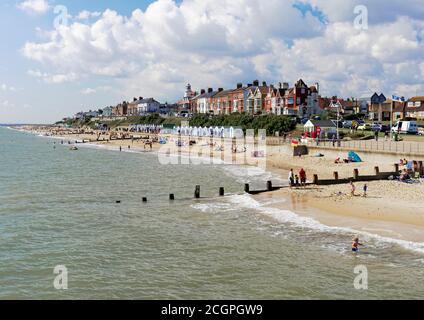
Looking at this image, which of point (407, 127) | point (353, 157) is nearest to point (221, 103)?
point (407, 127)

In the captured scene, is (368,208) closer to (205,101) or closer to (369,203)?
(369,203)

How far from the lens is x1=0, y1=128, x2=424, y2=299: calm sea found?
15.6 m

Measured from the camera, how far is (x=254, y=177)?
1767 inches

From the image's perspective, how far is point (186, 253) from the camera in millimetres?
19531

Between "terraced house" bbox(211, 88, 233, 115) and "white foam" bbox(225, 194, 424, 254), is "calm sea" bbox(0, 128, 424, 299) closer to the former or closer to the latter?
"white foam" bbox(225, 194, 424, 254)

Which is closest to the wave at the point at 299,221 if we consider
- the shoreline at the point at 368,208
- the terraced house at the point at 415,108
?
the shoreline at the point at 368,208

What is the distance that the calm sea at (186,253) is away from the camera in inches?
616

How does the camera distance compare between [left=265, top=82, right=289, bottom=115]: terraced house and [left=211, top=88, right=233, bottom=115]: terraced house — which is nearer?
[left=265, top=82, right=289, bottom=115]: terraced house

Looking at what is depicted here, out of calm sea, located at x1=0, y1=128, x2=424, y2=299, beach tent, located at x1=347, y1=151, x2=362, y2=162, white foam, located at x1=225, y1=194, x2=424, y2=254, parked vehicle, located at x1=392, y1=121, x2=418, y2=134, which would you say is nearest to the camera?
calm sea, located at x1=0, y1=128, x2=424, y2=299

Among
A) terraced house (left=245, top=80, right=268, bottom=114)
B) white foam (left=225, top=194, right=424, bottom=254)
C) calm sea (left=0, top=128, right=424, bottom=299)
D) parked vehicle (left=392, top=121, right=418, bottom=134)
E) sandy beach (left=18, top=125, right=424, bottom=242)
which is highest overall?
terraced house (left=245, top=80, right=268, bottom=114)

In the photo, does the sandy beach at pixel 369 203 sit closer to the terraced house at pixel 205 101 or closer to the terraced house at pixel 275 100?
the terraced house at pixel 275 100

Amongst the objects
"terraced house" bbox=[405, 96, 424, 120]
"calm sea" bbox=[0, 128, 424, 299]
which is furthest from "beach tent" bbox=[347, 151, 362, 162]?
"terraced house" bbox=[405, 96, 424, 120]
